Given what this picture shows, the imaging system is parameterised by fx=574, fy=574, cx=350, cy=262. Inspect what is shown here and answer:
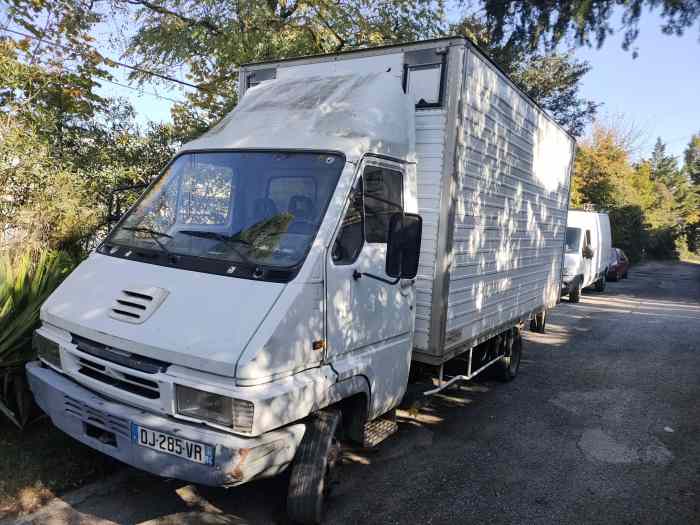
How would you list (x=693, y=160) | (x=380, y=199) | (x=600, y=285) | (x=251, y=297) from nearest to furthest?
(x=251, y=297), (x=380, y=199), (x=600, y=285), (x=693, y=160)

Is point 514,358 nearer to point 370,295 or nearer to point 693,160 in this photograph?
point 370,295

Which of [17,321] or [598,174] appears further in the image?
[598,174]

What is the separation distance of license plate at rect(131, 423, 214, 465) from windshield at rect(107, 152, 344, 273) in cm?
112

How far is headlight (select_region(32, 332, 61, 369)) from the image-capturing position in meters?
3.93

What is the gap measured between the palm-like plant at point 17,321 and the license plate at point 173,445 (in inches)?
70.5

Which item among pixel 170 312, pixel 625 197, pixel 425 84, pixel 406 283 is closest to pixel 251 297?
pixel 170 312

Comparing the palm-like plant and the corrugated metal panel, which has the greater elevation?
the corrugated metal panel

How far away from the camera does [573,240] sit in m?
16.0

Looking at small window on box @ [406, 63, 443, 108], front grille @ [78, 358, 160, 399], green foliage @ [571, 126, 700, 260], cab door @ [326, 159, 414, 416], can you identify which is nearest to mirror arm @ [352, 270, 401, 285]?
cab door @ [326, 159, 414, 416]

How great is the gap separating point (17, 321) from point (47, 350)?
82 cm

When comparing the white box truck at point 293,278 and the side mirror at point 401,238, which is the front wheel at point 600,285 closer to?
the white box truck at point 293,278

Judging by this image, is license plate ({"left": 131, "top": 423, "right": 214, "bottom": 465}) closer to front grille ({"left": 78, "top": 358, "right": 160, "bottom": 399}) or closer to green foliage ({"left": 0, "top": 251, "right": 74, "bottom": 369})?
front grille ({"left": 78, "top": 358, "right": 160, "bottom": 399})

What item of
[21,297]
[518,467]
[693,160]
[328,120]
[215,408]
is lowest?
[518,467]

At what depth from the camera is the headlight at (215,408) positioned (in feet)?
10.4
